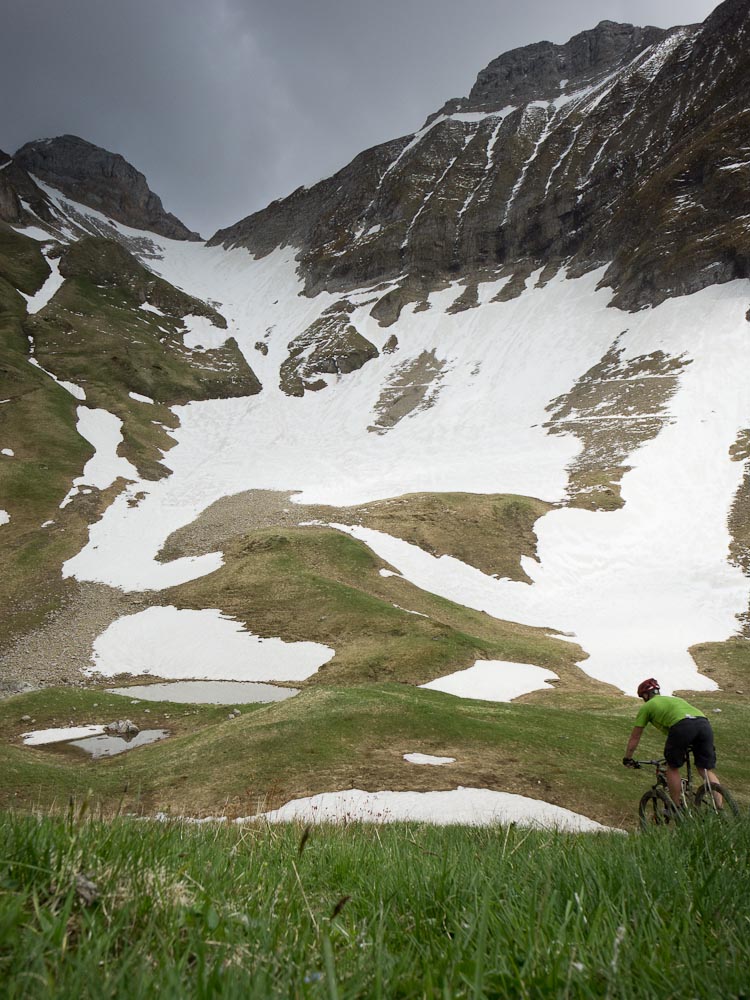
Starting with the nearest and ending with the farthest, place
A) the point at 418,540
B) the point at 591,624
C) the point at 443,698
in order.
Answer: the point at 443,698, the point at 591,624, the point at 418,540

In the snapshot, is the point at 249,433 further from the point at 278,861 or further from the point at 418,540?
the point at 278,861

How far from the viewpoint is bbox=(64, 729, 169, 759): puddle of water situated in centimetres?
1911

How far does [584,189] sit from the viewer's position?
138500 millimetres

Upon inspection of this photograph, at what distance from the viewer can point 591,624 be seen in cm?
3656

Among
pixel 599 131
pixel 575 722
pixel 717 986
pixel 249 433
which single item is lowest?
pixel 575 722

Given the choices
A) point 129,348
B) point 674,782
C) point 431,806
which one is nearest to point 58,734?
point 431,806

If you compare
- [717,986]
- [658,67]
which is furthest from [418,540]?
[658,67]

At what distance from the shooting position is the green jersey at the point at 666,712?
28.6 ft

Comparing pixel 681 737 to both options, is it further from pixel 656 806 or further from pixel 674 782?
Answer: pixel 656 806

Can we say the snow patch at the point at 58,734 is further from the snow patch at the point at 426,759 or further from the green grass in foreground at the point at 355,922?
the green grass in foreground at the point at 355,922

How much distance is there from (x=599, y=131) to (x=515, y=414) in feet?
393

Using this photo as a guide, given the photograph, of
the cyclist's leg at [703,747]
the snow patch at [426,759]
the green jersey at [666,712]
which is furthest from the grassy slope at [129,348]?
the cyclist's leg at [703,747]

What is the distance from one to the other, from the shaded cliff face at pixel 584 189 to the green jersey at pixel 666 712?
103933 millimetres

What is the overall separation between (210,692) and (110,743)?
23.3ft
